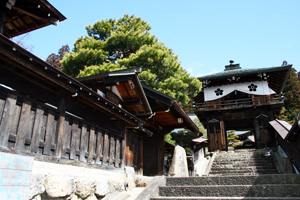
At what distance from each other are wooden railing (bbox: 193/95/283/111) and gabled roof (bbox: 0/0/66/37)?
21906mm

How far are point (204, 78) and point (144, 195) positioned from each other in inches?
984

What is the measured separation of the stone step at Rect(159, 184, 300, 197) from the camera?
552 cm

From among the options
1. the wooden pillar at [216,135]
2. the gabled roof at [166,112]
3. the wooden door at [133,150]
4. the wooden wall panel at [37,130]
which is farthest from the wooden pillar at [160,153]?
the wooden pillar at [216,135]

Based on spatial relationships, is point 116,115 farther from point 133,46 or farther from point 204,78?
point 204,78

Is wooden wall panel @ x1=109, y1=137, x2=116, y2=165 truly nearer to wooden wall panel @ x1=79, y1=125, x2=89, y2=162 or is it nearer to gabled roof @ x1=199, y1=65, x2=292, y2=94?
wooden wall panel @ x1=79, y1=125, x2=89, y2=162

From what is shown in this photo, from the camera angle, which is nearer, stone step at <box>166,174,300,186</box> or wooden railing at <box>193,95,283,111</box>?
stone step at <box>166,174,300,186</box>

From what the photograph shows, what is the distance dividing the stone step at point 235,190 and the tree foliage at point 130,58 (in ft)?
45.0

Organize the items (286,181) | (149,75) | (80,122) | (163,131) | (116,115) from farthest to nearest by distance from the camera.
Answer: (149,75), (163,131), (116,115), (80,122), (286,181)

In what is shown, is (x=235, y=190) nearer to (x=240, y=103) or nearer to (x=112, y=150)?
(x=112, y=150)

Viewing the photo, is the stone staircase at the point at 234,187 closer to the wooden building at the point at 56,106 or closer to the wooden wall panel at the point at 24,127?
the wooden building at the point at 56,106

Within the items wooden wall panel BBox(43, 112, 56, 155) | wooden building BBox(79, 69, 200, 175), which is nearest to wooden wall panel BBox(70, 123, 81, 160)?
wooden wall panel BBox(43, 112, 56, 155)

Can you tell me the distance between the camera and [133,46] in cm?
2288

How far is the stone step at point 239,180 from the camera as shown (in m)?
6.15

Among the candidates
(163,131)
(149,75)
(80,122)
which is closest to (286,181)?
(80,122)
